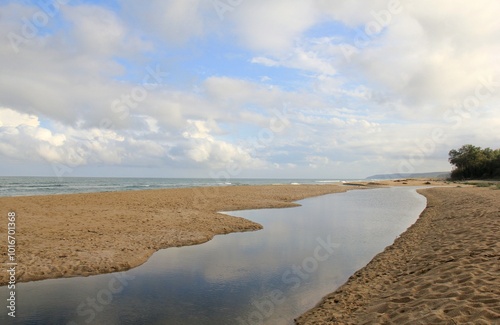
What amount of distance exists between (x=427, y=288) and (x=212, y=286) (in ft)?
20.5

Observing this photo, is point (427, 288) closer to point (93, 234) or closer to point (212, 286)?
point (212, 286)

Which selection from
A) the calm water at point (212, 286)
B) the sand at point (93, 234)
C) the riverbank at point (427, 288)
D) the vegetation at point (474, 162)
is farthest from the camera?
the vegetation at point (474, 162)

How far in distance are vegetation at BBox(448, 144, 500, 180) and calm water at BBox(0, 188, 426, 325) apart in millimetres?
98286

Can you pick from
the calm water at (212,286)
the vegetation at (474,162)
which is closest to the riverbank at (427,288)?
the calm water at (212,286)

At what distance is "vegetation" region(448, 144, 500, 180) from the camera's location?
93250mm

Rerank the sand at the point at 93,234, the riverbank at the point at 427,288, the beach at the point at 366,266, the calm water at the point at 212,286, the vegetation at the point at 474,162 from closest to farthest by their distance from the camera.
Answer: the riverbank at the point at 427,288 → the beach at the point at 366,266 → the calm water at the point at 212,286 → the sand at the point at 93,234 → the vegetation at the point at 474,162

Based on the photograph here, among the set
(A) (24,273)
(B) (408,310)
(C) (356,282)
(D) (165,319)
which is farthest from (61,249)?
(B) (408,310)

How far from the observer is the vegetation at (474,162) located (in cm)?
9325

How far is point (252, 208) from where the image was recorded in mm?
32906

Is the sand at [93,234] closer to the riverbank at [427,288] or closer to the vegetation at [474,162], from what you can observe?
the riverbank at [427,288]

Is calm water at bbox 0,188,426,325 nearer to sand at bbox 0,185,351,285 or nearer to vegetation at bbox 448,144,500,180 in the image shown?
sand at bbox 0,185,351,285

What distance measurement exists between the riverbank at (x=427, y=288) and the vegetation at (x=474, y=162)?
97.6 m

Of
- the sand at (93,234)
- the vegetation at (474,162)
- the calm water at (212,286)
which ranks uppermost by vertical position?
the vegetation at (474,162)

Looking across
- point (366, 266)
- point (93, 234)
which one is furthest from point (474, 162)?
point (93, 234)
